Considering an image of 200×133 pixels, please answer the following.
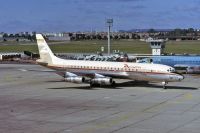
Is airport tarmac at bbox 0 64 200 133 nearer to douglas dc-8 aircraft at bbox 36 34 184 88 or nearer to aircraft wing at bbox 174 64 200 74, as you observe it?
douglas dc-8 aircraft at bbox 36 34 184 88

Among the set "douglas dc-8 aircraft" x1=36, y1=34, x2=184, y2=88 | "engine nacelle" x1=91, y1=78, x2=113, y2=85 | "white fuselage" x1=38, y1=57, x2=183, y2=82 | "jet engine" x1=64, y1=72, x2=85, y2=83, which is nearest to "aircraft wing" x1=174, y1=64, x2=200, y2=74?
"douglas dc-8 aircraft" x1=36, y1=34, x2=184, y2=88

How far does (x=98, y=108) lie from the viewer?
42188 mm

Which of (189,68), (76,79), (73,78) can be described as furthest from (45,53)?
(189,68)

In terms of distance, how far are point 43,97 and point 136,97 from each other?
407 inches

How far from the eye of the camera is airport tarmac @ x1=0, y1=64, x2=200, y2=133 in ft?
110

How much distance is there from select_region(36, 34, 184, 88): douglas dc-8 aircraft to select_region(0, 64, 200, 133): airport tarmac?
4.45ft

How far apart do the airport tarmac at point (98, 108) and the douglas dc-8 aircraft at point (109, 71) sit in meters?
1.36

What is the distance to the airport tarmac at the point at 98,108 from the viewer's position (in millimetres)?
33438

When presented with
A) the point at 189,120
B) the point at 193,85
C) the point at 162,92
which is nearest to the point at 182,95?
the point at 162,92

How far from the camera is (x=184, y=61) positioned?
8906 cm

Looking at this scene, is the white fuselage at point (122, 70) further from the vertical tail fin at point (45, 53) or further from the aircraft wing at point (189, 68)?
the aircraft wing at point (189, 68)

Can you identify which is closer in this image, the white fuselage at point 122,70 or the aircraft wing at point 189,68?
the white fuselage at point 122,70

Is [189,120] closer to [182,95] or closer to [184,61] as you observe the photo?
[182,95]

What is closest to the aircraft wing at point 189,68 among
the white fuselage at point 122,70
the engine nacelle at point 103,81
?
the white fuselage at point 122,70
